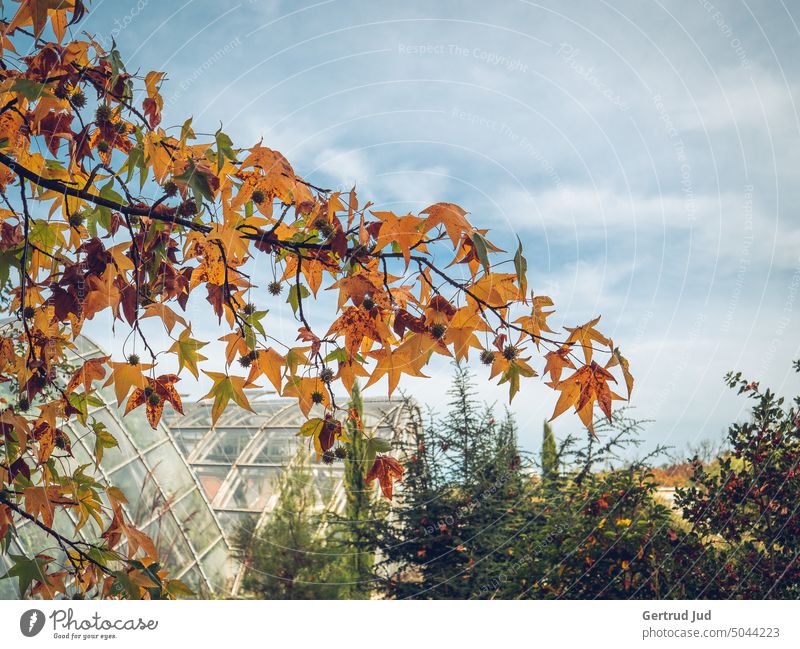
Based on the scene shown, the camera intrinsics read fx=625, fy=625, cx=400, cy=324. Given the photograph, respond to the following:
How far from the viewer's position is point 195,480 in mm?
7633

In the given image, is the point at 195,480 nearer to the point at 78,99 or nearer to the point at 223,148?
the point at 78,99

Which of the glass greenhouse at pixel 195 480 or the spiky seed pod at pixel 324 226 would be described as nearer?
the spiky seed pod at pixel 324 226

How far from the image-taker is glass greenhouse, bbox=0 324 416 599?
636cm

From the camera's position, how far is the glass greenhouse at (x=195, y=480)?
6.36 meters

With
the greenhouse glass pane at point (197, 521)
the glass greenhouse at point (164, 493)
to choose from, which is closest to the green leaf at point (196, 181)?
the glass greenhouse at point (164, 493)

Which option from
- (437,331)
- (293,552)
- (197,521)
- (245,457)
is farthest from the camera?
(245,457)

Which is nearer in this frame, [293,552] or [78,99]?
[78,99]

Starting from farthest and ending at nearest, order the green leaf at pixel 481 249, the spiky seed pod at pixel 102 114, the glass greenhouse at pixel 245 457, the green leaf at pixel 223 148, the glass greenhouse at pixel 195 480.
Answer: the glass greenhouse at pixel 245 457, the glass greenhouse at pixel 195 480, the spiky seed pod at pixel 102 114, the green leaf at pixel 223 148, the green leaf at pixel 481 249

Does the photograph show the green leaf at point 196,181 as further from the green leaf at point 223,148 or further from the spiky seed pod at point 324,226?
the spiky seed pod at point 324,226

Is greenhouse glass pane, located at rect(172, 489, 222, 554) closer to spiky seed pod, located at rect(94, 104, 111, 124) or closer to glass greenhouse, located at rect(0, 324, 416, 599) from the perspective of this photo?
glass greenhouse, located at rect(0, 324, 416, 599)
